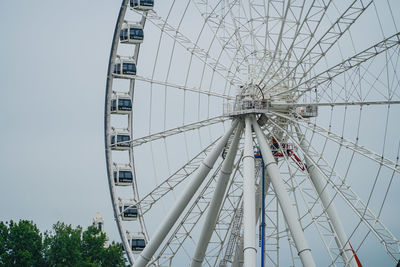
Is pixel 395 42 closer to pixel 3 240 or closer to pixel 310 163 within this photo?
pixel 310 163

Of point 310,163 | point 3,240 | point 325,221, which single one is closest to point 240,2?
point 310,163

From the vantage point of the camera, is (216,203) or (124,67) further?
(124,67)

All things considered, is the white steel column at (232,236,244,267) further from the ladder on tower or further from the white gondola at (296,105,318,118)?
the white gondola at (296,105,318,118)

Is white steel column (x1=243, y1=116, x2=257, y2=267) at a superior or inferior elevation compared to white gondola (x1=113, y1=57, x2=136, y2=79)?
inferior

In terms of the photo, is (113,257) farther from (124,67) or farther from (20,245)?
(124,67)

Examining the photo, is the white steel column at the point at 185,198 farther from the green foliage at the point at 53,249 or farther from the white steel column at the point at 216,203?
the green foliage at the point at 53,249

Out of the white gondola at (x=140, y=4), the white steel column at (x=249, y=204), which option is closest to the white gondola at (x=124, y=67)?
the white gondola at (x=140, y=4)

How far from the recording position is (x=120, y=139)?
57625mm

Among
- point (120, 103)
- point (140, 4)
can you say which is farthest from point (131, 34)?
point (120, 103)

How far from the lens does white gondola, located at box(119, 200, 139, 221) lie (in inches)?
2237

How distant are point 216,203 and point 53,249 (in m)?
33.3

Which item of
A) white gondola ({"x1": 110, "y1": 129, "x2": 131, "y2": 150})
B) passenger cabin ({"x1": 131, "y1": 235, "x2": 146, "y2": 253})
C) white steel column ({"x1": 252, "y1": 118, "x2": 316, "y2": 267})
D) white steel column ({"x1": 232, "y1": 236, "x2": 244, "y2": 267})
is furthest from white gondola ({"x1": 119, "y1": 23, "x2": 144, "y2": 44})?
white steel column ({"x1": 232, "y1": 236, "x2": 244, "y2": 267})

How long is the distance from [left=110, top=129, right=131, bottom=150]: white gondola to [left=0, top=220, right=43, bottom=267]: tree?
2184 cm

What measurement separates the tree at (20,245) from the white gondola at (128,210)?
20.8 metres
